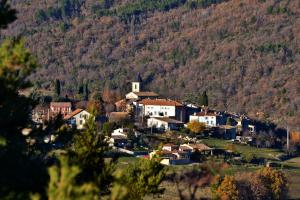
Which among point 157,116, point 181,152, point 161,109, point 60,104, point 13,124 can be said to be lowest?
point 181,152

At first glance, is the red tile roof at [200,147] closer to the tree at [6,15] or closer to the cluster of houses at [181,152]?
the cluster of houses at [181,152]

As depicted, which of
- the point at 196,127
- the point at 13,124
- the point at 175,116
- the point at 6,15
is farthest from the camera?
the point at 175,116

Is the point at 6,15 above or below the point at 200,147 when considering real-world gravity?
above

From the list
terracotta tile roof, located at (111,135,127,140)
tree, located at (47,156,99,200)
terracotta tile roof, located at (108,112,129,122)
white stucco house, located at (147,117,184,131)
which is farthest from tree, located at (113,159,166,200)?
white stucco house, located at (147,117,184,131)

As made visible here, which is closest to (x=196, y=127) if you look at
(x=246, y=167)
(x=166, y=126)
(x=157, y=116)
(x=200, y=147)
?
(x=166, y=126)

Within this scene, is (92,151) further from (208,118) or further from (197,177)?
(208,118)

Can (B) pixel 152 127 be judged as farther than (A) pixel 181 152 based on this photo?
Yes

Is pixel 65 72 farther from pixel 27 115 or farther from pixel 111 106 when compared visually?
pixel 27 115

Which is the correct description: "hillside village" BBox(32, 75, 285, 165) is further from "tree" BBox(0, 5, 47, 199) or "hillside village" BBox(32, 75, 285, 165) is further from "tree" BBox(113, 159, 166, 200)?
"tree" BBox(0, 5, 47, 199)
